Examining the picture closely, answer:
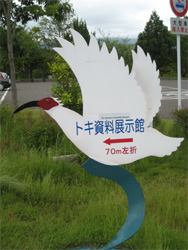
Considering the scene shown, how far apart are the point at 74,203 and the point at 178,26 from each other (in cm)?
459

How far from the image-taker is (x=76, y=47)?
2375mm

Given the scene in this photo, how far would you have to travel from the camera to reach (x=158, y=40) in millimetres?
25047

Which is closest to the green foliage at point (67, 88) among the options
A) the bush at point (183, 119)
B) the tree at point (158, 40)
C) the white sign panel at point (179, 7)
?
the bush at point (183, 119)

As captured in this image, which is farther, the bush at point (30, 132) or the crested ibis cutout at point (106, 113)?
the bush at point (30, 132)

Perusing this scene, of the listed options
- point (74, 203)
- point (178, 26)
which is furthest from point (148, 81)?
point (178, 26)

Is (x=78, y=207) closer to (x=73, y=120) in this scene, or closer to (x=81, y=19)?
(x=73, y=120)

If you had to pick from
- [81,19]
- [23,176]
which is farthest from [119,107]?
[81,19]

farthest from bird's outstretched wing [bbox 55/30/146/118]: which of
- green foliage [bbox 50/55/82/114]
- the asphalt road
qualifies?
the asphalt road

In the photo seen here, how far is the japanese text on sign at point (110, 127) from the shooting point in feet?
7.94

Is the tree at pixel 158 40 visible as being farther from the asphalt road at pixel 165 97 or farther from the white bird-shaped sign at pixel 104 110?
the white bird-shaped sign at pixel 104 110

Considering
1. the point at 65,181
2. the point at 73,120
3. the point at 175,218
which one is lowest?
the point at 175,218

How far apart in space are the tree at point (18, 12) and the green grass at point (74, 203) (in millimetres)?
2950

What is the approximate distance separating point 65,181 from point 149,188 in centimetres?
104

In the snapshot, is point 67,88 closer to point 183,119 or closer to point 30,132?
point 30,132
